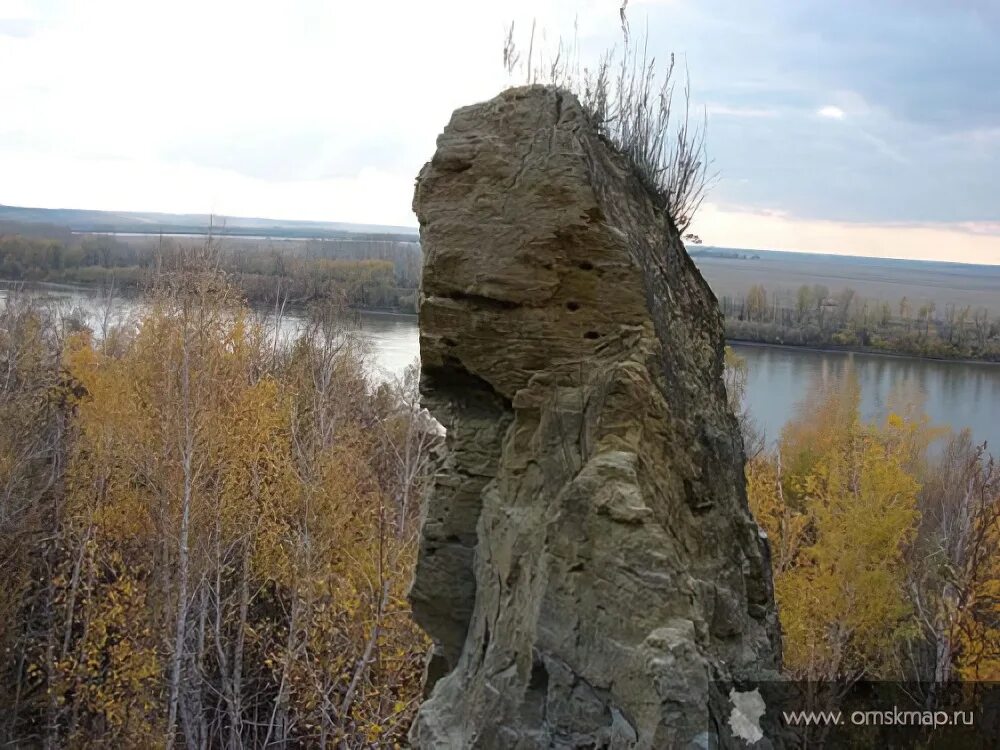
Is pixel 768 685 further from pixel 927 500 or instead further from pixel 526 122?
pixel 927 500

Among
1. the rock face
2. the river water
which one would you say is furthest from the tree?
the river water

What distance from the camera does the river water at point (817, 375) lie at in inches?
1377

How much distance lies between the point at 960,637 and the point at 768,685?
13.0 metres

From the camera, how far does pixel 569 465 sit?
415 centimetres

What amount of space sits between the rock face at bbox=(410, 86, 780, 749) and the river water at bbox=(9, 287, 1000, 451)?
26175 mm

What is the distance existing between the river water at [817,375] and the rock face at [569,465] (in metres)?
26.2

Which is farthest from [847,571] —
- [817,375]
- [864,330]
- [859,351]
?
[864,330]

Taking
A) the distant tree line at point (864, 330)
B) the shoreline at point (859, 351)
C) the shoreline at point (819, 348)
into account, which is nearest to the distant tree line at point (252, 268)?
the shoreline at point (819, 348)

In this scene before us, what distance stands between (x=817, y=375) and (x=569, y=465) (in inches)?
1611

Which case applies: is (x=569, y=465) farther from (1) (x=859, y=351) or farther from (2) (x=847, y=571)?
(1) (x=859, y=351)

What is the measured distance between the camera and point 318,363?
20.5m

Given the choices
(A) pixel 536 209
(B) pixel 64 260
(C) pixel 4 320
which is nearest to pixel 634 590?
(A) pixel 536 209

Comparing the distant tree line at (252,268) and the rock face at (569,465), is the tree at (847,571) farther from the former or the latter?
the distant tree line at (252,268)

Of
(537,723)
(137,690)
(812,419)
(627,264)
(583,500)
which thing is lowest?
(137,690)
